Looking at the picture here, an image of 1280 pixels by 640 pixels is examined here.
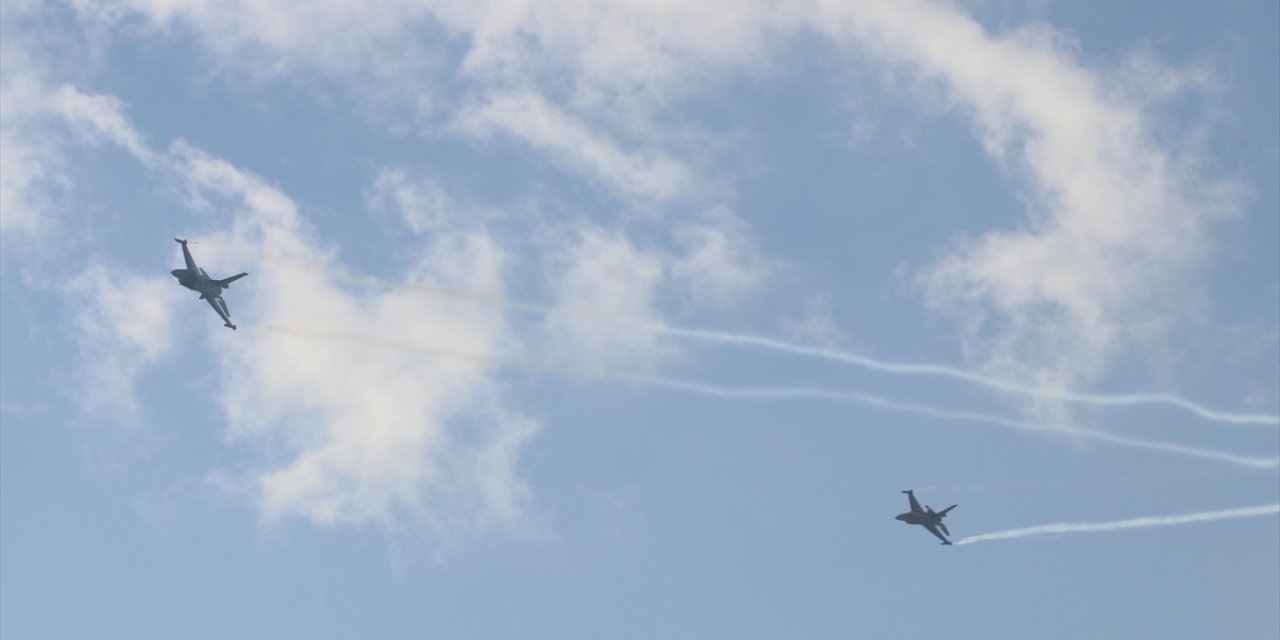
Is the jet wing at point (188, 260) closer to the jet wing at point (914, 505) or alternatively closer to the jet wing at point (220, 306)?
the jet wing at point (220, 306)

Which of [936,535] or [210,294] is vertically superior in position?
[210,294]

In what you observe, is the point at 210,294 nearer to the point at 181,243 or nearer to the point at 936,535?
the point at 181,243

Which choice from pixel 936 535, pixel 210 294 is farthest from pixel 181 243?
pixel 936 535

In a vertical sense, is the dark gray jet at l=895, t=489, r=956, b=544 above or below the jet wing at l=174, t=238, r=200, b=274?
below

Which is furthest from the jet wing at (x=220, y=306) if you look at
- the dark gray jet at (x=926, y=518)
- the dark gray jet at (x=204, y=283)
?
the dark gray jet at (x=926, y=518)

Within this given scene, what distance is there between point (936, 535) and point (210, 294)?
244ft

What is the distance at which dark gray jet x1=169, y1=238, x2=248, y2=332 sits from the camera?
149 metres

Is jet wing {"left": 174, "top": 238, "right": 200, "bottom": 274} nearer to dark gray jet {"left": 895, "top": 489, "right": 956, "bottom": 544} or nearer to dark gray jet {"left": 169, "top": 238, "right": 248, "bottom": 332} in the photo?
dark gray jet {"left": 169, "top": 238, "right": 248, "bottom": 332}

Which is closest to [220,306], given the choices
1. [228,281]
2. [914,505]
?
[228,281]

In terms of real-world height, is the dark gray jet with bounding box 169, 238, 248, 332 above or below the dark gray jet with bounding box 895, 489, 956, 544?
above

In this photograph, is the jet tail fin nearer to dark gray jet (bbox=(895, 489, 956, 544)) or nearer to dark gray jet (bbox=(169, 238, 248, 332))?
dark gray jet (bbox=(169, 238, 248, 332))

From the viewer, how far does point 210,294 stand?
496ft

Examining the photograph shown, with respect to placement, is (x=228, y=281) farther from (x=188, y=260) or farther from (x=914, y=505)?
(x=914, y=505)

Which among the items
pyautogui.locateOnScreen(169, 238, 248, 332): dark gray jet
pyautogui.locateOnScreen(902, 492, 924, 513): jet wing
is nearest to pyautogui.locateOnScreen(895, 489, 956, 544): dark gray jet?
pyautogui.locateOnScreen(902, 492, 924, 513): jet wing
